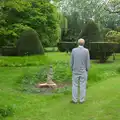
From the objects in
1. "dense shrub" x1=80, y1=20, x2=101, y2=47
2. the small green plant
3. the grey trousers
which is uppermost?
"dense shrub" x1=80, y1=20, x2=101, y2=47

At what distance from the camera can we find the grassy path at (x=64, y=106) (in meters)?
8.40

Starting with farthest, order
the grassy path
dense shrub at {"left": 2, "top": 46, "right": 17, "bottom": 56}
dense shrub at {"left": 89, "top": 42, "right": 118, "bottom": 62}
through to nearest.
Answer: dense shrub at {"left": 2, "top": 46, "right": 17, "bottom": 56}
dense shrub at {"left": 89, "top": 42, "right": 118, "bottom": 62}
the grassy path

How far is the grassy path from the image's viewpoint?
8.40 meters

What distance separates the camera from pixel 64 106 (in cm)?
972

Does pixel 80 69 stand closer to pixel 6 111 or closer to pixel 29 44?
pixel 6 111

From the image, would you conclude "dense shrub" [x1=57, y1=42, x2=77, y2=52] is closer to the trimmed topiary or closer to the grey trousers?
the trimmed topiary

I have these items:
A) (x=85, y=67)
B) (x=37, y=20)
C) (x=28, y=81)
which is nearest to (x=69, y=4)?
(x=37, y=20)

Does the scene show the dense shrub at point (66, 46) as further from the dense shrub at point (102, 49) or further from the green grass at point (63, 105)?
the green grass at point (63, 105)

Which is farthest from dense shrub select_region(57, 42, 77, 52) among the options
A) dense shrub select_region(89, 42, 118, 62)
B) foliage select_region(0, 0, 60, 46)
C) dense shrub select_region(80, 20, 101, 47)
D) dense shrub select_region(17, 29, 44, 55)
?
dense shrub select_region(17, 29, 44, 55)

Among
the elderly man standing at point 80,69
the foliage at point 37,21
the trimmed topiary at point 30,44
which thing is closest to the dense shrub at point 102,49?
the trimmed topiary at point 30,44

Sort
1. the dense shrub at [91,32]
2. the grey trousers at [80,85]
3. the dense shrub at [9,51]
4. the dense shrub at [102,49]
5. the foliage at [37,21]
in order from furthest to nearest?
the foliage at [37,21] → the dense shrub at [91,32] → the dense shrub at [9,51] → the dense shrub at [102,49] → the grey trousers at [80,85]

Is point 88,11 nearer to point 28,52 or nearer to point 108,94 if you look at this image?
point 28,52

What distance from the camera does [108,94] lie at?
460 inches

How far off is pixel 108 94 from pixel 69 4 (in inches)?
2324
